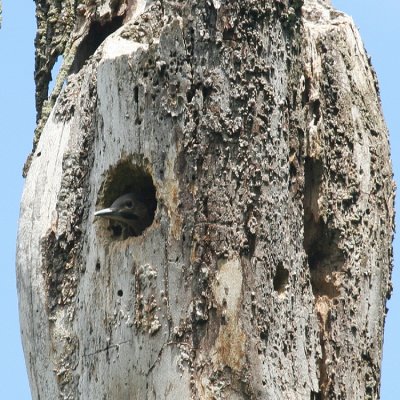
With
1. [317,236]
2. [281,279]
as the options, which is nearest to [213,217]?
[281,279]

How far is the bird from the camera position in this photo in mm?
7586

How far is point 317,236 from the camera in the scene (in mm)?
8094

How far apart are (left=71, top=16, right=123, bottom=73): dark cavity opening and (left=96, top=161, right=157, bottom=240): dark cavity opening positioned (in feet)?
3.85

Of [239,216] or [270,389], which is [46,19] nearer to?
[239,216]

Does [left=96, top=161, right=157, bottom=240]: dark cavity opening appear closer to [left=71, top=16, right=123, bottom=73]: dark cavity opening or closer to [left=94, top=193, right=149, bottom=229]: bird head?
[left=94, top=193, right=149, bottom=229]: bird head

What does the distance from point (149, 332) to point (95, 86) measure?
1.49 m

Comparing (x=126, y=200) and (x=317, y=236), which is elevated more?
(x=126, y=200)

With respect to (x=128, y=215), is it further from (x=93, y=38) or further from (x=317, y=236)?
(x=93, y=38)

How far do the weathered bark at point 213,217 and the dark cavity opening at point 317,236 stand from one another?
1cm

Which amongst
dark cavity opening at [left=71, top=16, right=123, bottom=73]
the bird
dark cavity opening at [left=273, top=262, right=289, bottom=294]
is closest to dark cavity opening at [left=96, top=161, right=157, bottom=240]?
the bird

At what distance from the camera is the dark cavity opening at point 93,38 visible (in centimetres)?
871

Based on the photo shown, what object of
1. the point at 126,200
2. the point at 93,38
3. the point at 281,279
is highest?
the point at 93,38

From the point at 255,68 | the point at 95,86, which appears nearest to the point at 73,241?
the point at 95,86

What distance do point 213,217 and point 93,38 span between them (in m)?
1.91
